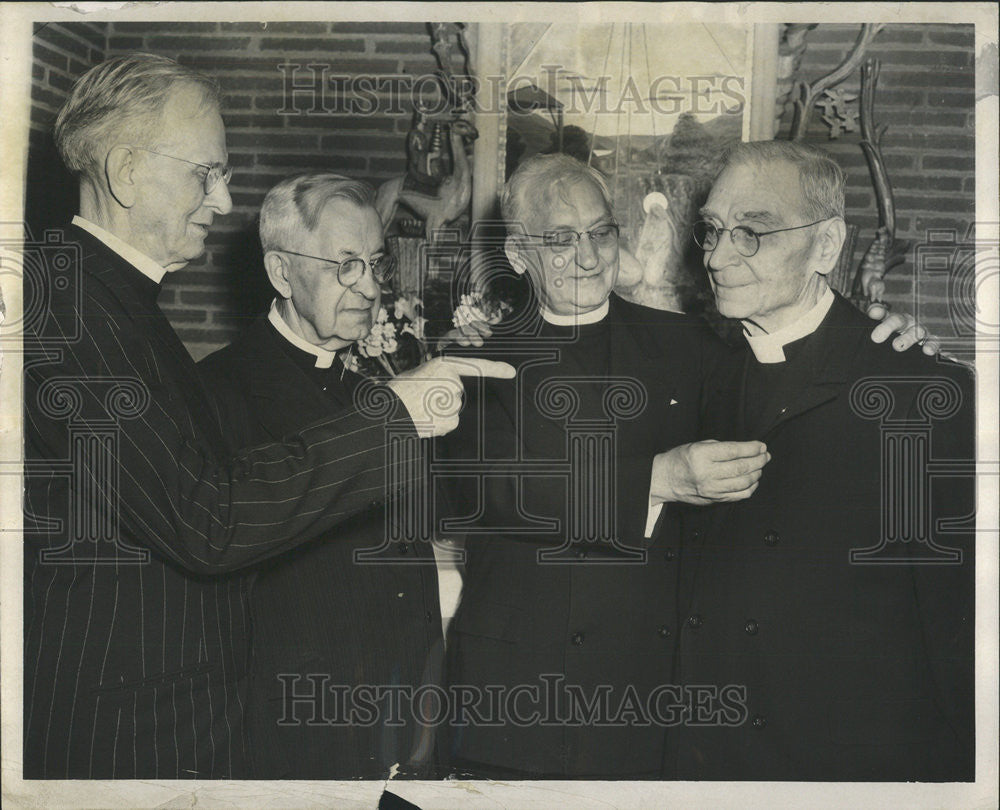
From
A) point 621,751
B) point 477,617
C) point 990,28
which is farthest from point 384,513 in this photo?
point 990,28

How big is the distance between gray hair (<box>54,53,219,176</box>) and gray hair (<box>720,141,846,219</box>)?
4.48ft

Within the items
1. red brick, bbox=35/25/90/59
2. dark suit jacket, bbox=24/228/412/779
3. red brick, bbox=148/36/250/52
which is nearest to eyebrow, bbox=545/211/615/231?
dark suit jacket, bbox=24/228/412/779

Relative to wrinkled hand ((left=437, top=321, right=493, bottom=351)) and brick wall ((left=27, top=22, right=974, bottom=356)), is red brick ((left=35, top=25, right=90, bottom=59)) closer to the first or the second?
brick wall ((left=27, top=22, right=974, bottom=356))

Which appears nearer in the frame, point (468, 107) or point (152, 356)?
point (152, 356)

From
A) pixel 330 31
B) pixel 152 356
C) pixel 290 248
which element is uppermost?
pixel 330 31

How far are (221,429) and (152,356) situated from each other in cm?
24

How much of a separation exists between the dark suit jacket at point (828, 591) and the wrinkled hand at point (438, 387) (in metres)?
0.59

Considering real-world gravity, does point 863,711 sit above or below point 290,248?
below

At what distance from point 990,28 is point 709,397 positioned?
1238 millimetres

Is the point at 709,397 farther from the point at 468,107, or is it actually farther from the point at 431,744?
the point at 431,744

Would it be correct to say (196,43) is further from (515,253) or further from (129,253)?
(515,253)

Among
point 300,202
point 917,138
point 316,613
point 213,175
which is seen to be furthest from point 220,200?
point 917,138

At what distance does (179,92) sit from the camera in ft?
8.49

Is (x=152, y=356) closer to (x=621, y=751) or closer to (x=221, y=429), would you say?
(x=221, y=429)
